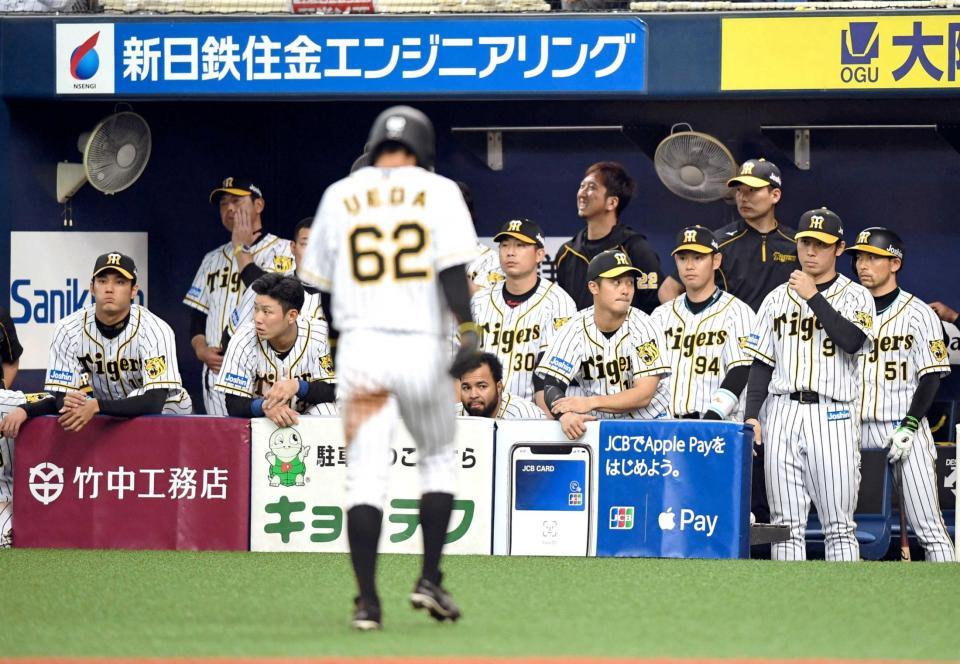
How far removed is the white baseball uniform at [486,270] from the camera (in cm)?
817

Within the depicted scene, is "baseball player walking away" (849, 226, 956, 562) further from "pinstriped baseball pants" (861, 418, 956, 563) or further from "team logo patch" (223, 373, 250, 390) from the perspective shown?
"team logo patch" (223, 373, 250, 390)

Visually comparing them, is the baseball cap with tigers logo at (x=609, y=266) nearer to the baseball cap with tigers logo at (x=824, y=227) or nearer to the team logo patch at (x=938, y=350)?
the baseball cap with tigers logo at (x=824, y=227)

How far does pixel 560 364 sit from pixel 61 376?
228 centimetres

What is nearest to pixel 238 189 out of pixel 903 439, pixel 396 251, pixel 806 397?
pixel 806 397

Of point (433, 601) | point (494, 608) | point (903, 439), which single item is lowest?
point (494, 608)

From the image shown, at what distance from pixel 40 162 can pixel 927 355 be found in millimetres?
4847

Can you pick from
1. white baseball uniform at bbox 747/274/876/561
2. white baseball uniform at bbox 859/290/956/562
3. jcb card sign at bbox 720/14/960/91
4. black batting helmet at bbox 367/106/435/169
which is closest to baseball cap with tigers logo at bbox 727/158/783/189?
jcb card sign at bbox 720/14/960/91

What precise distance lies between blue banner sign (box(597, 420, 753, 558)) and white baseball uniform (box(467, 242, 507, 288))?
1572 mm

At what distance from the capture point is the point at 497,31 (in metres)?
8.06

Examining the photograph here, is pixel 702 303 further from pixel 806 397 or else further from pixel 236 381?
pixel 236 381

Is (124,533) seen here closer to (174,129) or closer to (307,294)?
(307,294)

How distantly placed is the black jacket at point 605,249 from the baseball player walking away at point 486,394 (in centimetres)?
107

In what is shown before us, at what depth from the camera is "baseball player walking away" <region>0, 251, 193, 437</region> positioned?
7.21m

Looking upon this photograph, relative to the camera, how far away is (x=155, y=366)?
722cm
